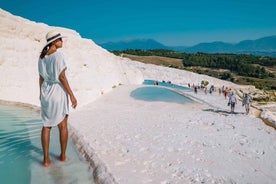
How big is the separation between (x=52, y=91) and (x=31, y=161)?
1.48 meters

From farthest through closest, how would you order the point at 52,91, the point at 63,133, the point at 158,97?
the point at 158,97 < the point at 63,133 < the point at 52,91

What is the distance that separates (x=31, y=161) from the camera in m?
6.62

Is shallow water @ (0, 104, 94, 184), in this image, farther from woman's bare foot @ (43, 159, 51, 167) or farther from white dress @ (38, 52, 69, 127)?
white dress @ (38, 52, 69, 127)

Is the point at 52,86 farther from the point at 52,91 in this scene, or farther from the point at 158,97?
the point at 158,97

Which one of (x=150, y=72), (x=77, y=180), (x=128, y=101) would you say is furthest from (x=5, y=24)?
(x=150, y=72)

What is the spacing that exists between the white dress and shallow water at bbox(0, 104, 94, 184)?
84 cm

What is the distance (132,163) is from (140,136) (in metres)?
3.67

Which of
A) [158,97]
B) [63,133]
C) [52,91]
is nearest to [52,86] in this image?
[52,91]

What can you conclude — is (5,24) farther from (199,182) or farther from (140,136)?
(199,182)

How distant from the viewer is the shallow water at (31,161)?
19.0 ft

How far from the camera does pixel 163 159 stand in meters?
8.47

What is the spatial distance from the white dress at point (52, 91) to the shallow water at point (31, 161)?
0.84 meters

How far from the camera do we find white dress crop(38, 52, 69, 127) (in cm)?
616

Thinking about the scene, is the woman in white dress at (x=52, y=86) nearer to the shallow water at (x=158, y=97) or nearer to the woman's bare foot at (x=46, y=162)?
the woman's bare foot at (x=46, y=162)
